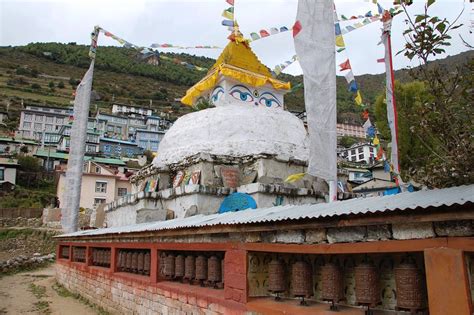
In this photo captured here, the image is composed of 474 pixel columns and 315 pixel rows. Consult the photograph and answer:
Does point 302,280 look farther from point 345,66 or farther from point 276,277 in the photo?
point 345,66

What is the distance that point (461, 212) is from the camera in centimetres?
310

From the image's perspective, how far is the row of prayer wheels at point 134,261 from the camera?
8962 millimetres

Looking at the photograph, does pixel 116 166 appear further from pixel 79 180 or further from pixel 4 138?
pixel 79 180

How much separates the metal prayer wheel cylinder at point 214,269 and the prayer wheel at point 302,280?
1.77m

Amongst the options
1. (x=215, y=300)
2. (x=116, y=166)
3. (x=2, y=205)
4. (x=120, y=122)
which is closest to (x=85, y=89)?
(x=215, y=300)

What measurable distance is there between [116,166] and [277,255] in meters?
48.4

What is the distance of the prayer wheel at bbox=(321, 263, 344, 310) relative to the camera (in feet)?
14.9

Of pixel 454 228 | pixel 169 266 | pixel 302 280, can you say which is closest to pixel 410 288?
pixel 454 228

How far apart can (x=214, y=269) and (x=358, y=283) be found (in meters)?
2.78

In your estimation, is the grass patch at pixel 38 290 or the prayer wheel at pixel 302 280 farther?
the grass patch at pixel 38 290

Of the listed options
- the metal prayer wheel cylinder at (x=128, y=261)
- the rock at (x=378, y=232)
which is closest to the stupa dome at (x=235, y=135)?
the metal prayer wheel cylinder at (x=128, y=261)

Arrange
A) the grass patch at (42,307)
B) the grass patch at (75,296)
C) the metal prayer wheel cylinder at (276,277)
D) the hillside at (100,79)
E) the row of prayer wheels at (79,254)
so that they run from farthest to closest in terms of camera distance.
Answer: the hillside at (100,79), the row of prayer wheels at (79,254), the grass patch at (42,307), the grass patch at (75,296), the metal prayer wheel cylinder at (276,277)

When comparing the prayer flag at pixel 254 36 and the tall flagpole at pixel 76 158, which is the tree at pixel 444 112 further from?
the tall flagpole at pixel 76 158

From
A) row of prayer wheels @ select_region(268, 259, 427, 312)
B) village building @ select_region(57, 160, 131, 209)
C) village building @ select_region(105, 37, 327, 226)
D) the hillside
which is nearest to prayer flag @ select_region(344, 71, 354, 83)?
village building @ select_region(105, 37, 327, 226)
